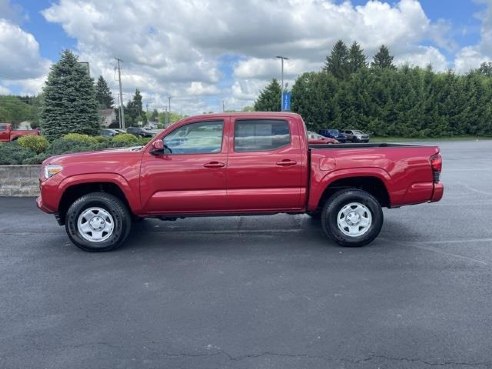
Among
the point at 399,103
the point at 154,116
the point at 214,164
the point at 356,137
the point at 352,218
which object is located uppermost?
the point at 154,116

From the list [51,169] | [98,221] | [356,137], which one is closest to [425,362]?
[98,221]

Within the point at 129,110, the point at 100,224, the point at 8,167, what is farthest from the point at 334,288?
the point at 129,110

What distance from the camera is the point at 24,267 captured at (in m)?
5.17

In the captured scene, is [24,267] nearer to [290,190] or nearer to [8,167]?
[290,190]

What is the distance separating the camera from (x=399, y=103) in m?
45.1

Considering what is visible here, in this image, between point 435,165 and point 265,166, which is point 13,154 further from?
point 435,165

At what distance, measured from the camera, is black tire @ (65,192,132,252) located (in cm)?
559

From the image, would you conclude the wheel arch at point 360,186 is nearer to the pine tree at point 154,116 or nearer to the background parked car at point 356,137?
the background parked car at point 356,137

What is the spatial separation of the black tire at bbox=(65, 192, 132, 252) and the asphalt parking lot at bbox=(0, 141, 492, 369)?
19 cm

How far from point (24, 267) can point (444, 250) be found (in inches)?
209

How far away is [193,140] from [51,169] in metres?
1.87

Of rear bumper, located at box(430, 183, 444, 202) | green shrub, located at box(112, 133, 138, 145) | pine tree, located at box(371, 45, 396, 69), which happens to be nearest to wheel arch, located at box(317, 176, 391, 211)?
rear bumper, located at box(430, 183, 444, 202)

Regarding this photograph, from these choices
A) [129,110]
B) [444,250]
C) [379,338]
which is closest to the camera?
[379,338]

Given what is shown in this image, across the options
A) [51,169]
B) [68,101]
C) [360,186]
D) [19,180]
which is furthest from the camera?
[68,101]
